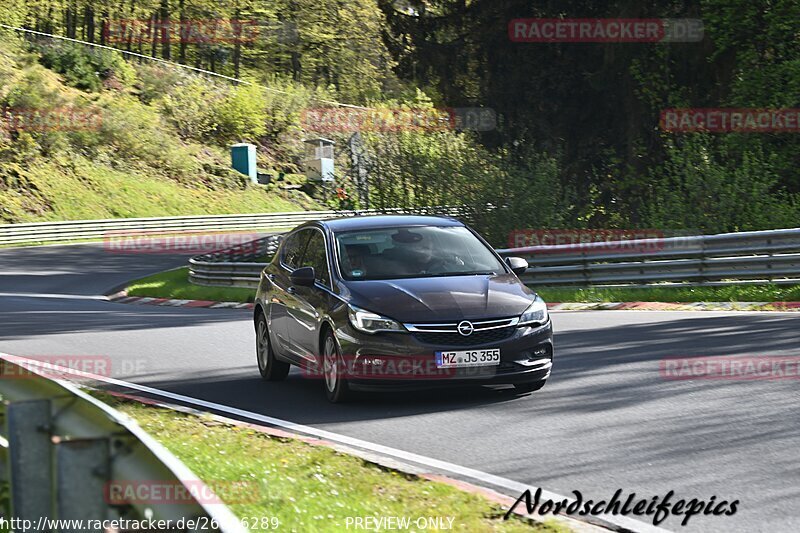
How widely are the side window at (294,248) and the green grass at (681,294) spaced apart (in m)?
8.24

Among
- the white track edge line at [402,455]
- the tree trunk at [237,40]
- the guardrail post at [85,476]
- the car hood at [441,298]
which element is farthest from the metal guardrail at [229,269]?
the tree trunk at [237,40]

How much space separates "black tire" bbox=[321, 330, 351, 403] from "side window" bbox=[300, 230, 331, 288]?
633 mm

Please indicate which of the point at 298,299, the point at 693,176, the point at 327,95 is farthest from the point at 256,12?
the point at 298,299

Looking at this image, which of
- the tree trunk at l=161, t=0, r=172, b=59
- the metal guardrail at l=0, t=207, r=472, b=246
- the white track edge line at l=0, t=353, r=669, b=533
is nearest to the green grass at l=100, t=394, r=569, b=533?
the white track edge line at l=0, t=353, r=669, b=533

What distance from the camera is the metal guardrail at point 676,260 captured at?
19734 mm

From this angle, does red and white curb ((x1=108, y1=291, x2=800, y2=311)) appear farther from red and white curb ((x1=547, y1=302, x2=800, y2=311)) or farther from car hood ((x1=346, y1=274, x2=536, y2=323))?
car hood ((x1=346, y1=274, x2=536, y2=323))

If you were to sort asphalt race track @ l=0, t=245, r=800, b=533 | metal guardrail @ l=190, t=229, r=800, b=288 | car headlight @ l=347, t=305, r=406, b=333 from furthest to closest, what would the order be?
metal guardrail @ l=190, t=229, r=800, b=288
car headlight @ l=347, t=305, r=406, b=333
asphalt race track @ l=0, t=245, r=800, b=533

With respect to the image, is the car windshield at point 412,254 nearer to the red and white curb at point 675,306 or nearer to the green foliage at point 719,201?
the red and white curb at point 675,306

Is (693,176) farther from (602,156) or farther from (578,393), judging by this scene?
(578,393)

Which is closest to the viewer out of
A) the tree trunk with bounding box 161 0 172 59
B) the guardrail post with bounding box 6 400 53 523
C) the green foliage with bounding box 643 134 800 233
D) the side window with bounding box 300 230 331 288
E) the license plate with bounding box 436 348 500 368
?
the guardrail post with bounding box 6 400 53 523

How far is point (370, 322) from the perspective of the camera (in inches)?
428

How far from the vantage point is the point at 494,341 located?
10758mm

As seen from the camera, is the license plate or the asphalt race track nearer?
the asphalt race track

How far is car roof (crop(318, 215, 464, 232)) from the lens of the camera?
12492 millimetres
